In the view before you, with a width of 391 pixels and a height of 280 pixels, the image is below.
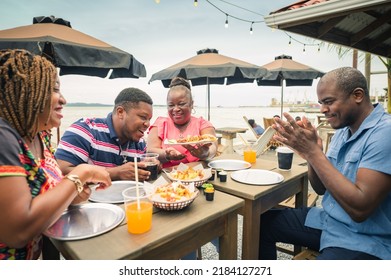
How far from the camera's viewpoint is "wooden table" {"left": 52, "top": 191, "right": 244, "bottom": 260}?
3.02ft

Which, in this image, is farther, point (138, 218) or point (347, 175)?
point (347, 175)

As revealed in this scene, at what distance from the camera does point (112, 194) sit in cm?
150

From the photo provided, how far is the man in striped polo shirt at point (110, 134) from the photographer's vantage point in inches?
71.1

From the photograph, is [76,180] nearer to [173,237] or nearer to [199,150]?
[173,237]

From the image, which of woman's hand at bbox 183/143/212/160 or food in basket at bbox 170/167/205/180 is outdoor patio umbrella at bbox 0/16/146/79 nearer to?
woman's hand at bbox 183/143/212/160

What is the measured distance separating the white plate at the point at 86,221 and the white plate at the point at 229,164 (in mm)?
1127

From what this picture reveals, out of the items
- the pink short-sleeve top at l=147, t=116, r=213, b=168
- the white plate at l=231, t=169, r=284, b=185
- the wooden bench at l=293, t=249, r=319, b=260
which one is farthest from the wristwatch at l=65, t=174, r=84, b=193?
the pink short-sleeve top at l=147, t=116, r=213, b=168

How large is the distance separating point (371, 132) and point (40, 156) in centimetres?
198

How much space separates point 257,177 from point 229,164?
0.39 meters

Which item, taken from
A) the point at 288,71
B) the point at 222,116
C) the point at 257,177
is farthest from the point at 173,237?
the point at 222,116

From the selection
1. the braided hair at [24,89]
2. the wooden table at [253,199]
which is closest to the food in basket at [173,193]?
the wooden table at [253,199]

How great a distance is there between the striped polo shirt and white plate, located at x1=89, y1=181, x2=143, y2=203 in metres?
0.38
